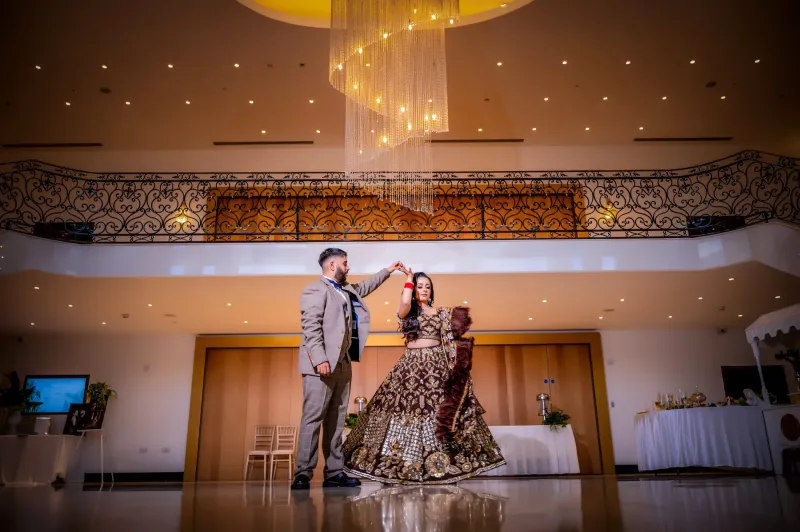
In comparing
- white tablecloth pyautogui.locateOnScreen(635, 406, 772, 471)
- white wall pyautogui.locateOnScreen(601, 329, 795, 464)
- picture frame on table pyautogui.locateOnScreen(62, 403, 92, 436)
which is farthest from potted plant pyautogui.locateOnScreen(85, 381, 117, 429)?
white wall pyautogui.locateOnScreen(601, 329, 795, 464)

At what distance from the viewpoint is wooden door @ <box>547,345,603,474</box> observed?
1076 cm

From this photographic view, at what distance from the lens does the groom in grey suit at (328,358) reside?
3.94m

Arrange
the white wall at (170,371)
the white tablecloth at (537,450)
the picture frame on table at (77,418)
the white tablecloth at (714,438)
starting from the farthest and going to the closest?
the white wall at (170,371), the picture frame on table at (77,418), the white tablecloth at (537,450), the white tablecloth at (714,438)

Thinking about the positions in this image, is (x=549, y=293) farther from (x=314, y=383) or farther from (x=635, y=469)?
(x=314, y=383)

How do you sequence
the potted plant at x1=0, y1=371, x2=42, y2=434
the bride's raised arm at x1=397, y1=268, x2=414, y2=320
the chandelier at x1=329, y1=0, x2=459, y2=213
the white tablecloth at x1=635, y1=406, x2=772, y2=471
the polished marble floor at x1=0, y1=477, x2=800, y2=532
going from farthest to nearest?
the potted plant at x1=0, y1=371, x2=42, y2=434 < the white tablecloth at x1=635, y1=406, x2=772, y2=471 < the chandelier at x1=329, y1=0, x2=459, y2=213 < the bride's raised arm at x1=397, y1=268, x2=414, y2=320 < the polished marble floor at x1=0, y1=477, x2=800, y2=532

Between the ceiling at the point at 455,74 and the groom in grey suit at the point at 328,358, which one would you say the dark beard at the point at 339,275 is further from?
the ceiling at the point at 455,74

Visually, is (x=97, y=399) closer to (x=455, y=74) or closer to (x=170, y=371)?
(x=170, y=371)

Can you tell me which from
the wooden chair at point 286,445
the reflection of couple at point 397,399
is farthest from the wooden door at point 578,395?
the reflection of couple at point 397,399

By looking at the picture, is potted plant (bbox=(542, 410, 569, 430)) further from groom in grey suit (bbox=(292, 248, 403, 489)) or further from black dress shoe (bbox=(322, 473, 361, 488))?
black dress shoe (bbox=(322, 473, 361, 488))

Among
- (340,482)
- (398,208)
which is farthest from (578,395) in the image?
(340,482)

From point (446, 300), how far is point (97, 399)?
6.79 metres

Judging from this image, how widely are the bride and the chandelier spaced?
2.66 meters

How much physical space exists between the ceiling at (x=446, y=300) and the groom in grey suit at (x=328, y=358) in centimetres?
363

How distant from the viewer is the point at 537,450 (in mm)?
8406
